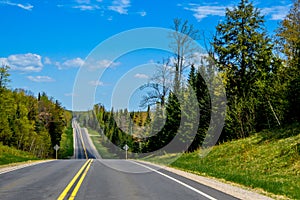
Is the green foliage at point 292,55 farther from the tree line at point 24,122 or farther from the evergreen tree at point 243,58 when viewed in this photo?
the tree line at point 24,122

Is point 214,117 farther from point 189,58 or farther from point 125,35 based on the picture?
point 125,35

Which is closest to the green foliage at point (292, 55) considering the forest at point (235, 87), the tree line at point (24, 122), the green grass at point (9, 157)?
the forest at point (235, 87)

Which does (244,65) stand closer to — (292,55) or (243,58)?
(243,58)

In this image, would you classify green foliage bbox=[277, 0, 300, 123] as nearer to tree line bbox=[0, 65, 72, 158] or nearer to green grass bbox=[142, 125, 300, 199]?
green grass bbox=[142, 125, 300, 199]

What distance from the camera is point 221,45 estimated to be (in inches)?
1357

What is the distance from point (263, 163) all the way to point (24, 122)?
201 feet

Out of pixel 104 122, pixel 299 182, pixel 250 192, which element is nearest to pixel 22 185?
pixel 250 192

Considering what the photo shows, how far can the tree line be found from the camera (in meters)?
55.0

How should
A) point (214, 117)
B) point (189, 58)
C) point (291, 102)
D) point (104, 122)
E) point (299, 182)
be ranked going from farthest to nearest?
point (104, 122) < point (189, 58) < point (214, 117) < point (291, 102) < point (299, 182)

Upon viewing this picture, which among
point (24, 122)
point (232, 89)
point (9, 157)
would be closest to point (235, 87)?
point (232, 89)

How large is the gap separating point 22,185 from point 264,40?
2692 cm

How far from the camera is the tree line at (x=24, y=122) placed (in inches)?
2167

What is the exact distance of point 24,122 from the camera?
71750mm

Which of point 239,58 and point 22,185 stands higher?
point 239,58
